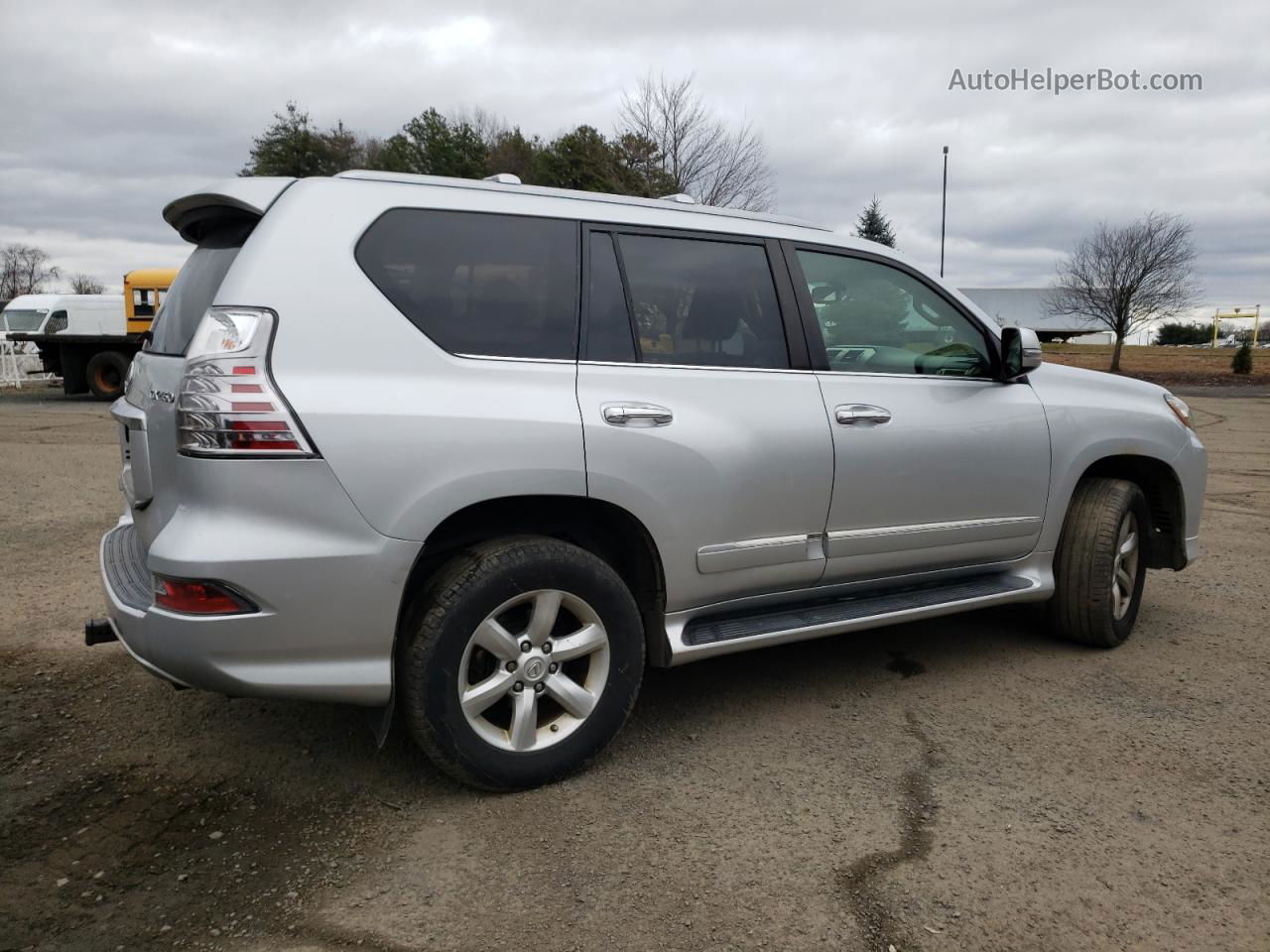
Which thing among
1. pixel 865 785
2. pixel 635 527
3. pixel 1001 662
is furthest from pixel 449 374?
pixel 1001 662

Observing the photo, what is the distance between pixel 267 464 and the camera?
2496 mm

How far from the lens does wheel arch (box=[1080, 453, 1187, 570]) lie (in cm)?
449

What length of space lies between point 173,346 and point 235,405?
627mm

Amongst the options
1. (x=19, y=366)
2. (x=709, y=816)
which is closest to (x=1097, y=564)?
(x=709, y=816)

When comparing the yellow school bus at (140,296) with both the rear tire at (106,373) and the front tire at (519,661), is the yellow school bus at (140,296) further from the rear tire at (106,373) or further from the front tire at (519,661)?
the front tire at (519,661)

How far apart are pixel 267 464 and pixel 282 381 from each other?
0.22m

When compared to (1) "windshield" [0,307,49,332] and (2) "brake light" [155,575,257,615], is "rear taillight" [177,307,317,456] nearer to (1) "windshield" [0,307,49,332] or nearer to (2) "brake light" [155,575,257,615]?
(2) "brake light" [155,575,257,615]

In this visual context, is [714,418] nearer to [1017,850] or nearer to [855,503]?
[855,503]

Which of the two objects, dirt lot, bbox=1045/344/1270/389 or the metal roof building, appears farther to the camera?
the metal roof building

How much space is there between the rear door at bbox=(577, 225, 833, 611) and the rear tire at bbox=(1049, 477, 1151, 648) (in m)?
1.48

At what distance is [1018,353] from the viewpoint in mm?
3895

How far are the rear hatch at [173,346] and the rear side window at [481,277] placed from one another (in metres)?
0.42

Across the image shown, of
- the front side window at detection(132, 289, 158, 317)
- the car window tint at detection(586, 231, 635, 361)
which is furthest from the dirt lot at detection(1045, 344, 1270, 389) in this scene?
the car window tint at detection(586, 231, 635, 361)

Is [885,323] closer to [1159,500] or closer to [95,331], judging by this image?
[1159,500]
